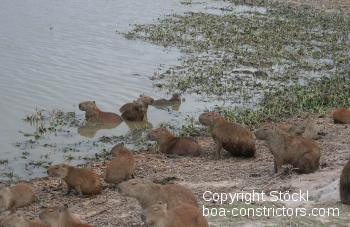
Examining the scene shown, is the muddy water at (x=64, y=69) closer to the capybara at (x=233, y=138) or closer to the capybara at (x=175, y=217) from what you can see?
the capybara at (x=233, y=138)

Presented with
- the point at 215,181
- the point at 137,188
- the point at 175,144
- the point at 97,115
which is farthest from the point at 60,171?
the point at 97,115

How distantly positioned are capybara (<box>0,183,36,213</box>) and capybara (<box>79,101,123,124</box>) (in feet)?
12.2

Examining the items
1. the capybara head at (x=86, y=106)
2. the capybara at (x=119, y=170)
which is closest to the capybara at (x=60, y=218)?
the capybara at (x=119, y=170)

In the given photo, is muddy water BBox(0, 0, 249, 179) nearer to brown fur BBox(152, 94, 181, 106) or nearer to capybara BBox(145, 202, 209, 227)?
brown fur BBox(152, 94, 181, 106)

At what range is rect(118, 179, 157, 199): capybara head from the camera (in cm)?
645

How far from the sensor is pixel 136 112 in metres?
11.4

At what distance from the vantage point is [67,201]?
7.80 metres

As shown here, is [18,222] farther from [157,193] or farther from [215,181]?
[215,181]

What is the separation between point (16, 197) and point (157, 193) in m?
2.03

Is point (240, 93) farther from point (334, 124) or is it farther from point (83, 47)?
point (83, 47)

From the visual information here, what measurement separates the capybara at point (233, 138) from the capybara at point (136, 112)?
8.13ft

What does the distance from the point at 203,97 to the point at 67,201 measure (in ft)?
19.4

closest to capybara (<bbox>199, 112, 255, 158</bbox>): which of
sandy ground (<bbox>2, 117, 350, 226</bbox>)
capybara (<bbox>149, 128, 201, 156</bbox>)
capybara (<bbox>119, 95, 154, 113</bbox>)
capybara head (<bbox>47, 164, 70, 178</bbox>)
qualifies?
sandy ground (<bbox>2, 117, 350, 226</bbox>)

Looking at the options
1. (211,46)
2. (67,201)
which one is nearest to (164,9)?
(211,46)
